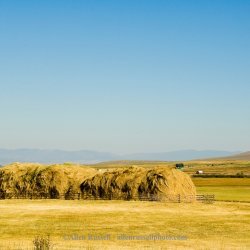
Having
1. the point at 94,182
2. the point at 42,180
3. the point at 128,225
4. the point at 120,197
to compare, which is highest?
the point at 42,180

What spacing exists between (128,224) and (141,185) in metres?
15.3

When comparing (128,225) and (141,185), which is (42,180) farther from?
(128,225)

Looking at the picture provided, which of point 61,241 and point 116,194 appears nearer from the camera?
point 61,241

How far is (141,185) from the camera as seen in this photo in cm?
4528

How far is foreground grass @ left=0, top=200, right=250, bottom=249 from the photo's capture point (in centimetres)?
2397

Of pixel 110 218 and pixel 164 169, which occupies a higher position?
pixel 164 169

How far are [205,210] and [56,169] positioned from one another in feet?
57.6

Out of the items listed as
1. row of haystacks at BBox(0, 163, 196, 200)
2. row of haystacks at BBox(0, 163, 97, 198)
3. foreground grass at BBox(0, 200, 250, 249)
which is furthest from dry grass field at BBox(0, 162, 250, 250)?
row of haystacks at BBox(0, 163, 97, 198)

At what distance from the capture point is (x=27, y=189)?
50.2 metres

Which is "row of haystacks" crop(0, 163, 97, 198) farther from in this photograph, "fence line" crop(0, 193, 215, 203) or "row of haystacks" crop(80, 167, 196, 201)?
"row of haystacks" crop(80, 167, 196, 201)

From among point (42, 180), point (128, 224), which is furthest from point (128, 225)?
point (42, 180)

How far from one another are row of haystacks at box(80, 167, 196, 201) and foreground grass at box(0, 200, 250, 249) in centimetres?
343

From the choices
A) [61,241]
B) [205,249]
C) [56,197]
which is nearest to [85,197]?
[56,197]

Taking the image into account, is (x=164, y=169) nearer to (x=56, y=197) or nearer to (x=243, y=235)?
(x=56, y=197)
